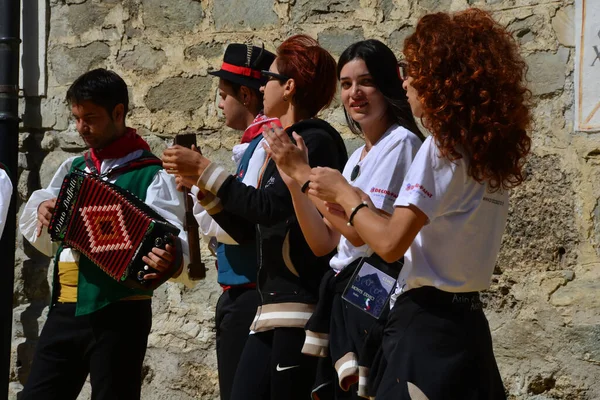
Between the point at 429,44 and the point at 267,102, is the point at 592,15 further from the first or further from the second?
the point at 429,44

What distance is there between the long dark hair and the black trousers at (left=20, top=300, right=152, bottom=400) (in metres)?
1.52

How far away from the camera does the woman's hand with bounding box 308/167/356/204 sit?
2.63 meters

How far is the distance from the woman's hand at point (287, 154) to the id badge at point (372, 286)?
0.33 m

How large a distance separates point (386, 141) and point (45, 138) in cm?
322

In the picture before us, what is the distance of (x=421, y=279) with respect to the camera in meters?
2.52

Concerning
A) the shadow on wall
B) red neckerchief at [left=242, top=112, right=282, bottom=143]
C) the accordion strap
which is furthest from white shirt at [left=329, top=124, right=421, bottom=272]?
the shadow on wall

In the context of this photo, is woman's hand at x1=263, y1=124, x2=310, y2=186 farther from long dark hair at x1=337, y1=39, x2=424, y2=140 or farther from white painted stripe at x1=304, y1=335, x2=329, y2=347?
white painted stripe at x1=304, y1=335, x2=329, y2=347

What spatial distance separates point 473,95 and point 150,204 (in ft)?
6.23

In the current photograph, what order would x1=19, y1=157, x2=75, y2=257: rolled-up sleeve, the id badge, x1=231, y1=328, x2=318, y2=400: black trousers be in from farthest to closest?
x1=19, y1=157, x2=75, y2=257: rolled-up sleeve, x1=231, y1=328, x2=318, y2=400: black trousers, the id badge

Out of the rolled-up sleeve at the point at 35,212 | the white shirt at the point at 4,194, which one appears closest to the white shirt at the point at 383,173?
the white shirt at the point at 4,194

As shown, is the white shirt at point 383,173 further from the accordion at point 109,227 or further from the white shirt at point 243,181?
the accordion at point 109,227

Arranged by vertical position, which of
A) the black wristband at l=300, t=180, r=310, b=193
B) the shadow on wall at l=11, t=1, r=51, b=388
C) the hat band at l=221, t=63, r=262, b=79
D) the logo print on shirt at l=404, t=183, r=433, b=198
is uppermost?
the hat band at l=221, t=63, r=262, b=79

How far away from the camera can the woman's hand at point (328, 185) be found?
8.61 feet

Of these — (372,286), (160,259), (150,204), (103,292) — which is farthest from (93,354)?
(372,286)
